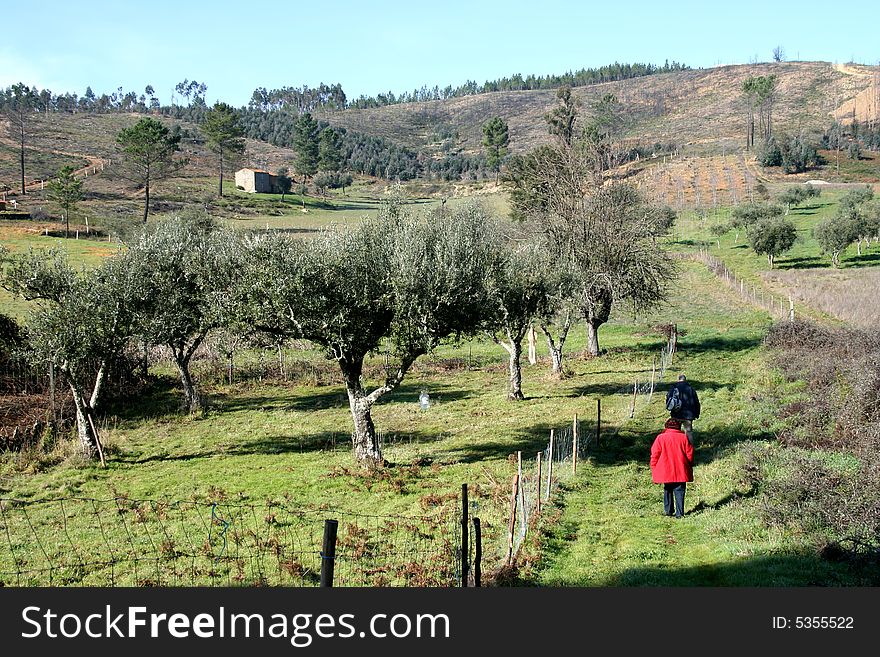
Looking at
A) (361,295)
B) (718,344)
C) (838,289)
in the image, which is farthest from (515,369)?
(838,289)

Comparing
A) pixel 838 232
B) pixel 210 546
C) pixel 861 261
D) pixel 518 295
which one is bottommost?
pixel 210 546

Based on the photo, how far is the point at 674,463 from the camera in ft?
45.3

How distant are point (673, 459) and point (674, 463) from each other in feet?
0.33

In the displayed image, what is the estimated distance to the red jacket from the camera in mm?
13742

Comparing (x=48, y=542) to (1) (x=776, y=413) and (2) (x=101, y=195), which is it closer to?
(1) (x=776, y=413)

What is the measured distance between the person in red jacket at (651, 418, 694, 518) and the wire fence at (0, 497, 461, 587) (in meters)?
4.22

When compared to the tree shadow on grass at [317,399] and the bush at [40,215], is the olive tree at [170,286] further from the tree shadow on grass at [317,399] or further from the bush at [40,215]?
the bush at [40,215]

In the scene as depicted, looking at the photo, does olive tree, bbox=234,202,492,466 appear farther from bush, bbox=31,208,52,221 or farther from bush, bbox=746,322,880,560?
bush, bbox=31,208,52,221

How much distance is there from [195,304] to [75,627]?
18.6 m

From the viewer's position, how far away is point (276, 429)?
2609cm

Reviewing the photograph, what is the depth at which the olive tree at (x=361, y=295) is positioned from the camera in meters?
18.3

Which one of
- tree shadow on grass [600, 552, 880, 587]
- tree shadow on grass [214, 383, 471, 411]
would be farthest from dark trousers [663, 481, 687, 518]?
tree shadow on grass [214, 383, 471, 411]

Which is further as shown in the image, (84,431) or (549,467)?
(84,431)

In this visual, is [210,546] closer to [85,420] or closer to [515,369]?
[85,420]
